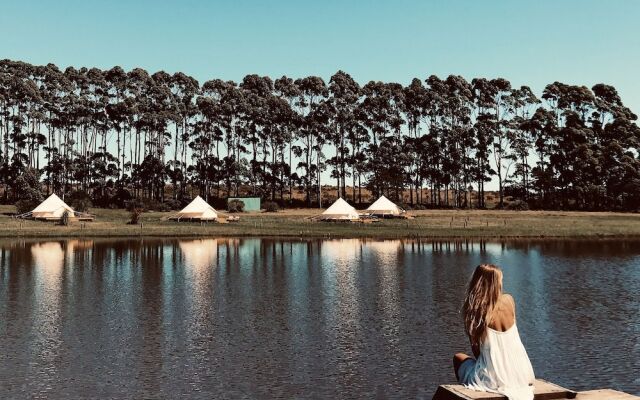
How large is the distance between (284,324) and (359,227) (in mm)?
62851

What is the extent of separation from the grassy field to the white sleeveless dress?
68.2 meters

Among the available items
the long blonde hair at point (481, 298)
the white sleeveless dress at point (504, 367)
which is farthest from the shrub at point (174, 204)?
Result: the long blonde hair at point (481, 298)

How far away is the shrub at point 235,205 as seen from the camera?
113500 mm

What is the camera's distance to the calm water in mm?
17672

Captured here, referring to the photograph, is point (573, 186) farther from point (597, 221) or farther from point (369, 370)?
point (369, 370)

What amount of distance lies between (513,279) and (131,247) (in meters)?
37.7

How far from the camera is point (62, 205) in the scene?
9338 cm

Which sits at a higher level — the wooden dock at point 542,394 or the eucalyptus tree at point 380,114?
the eucalyptus tree at point 380,114

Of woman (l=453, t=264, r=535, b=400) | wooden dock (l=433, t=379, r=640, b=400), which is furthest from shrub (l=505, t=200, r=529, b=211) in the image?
A: woman (l=453, t=264, r=535, b=400)

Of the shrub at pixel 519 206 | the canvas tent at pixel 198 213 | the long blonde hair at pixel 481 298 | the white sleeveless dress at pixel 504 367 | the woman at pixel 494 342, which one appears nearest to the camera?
the long blonde hair at pixel 481 298

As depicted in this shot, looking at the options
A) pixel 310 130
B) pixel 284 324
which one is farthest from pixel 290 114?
pixel 284 324

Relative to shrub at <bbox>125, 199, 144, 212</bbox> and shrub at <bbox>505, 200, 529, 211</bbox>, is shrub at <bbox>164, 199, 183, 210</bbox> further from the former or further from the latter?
shrub at <bbox>505, 200, 529, 211</bbox>

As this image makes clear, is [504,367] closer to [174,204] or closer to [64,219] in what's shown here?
[64,219]

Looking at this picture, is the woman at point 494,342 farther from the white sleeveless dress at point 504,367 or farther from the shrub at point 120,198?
the shrub at point 120,198
